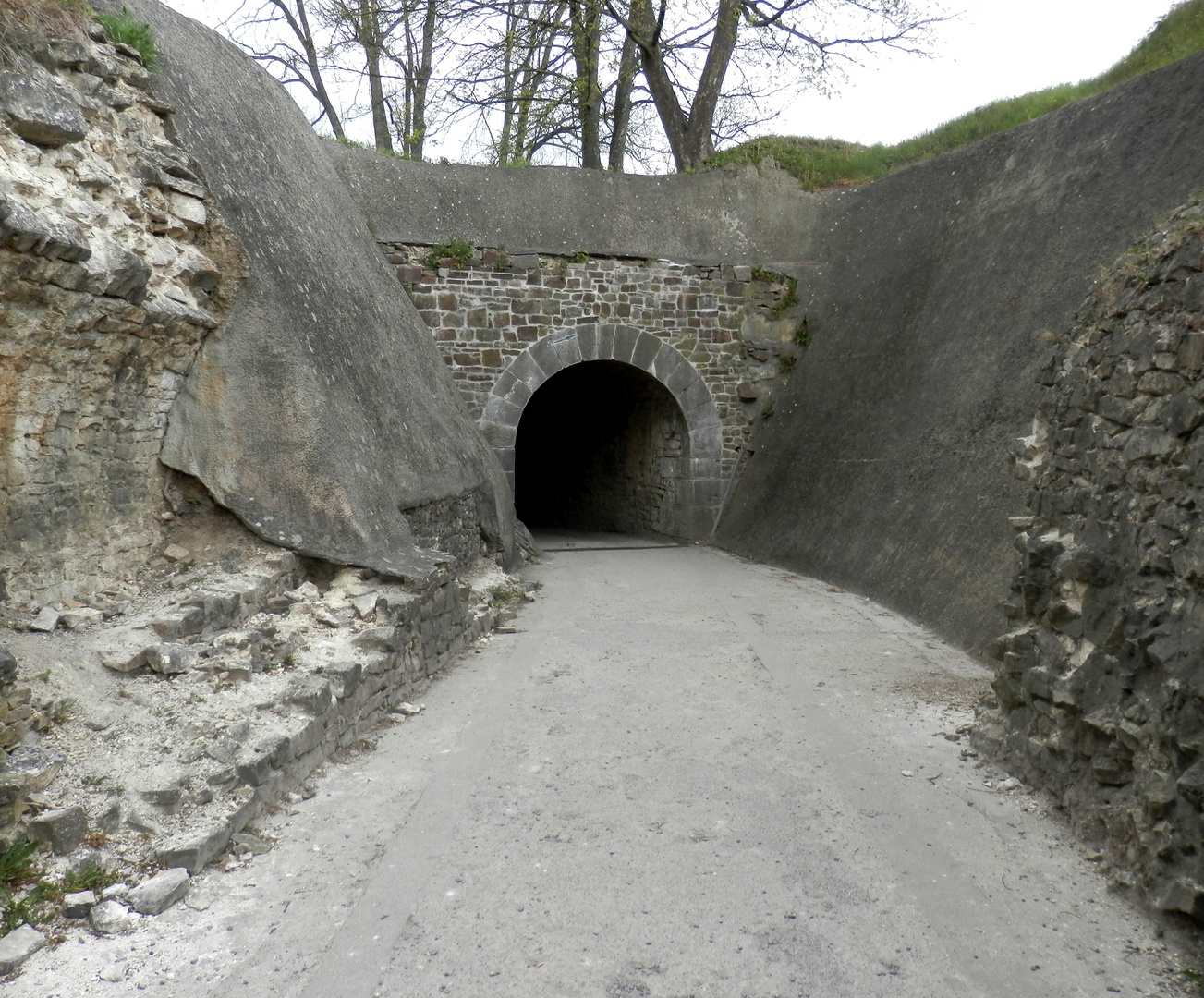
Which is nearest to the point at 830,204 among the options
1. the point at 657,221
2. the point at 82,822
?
the point at 657,221

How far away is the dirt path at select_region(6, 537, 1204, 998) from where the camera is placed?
2854 millimetres

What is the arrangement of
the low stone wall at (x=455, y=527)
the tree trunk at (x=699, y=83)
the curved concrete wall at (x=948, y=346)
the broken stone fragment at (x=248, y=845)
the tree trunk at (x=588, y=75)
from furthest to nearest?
1. the tree trunk at (x=699, y=83)
2. the tree trunk at (x=588, y=75)
3. the curved concrete wall at (x=948, y=346)
4. the low stone wall at (x=455, y=527)
5. the broken stone fragment at (x=248, y=845)

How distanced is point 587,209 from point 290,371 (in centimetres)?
781

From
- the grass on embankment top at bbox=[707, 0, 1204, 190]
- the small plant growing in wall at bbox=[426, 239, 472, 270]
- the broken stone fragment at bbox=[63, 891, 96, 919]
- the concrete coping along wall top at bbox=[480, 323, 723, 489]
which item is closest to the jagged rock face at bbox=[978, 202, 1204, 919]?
the broken stone fragment at bbox=[63, 891, 96, 919]

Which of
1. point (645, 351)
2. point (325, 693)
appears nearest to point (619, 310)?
point (645, 351)

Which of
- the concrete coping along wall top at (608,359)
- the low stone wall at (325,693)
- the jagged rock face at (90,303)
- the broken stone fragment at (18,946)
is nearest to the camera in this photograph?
the broken stone fragment at (18,946)

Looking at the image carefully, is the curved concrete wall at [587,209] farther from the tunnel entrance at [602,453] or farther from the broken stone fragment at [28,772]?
the broken stone fragment at [28,772]

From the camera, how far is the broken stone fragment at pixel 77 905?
2975 millimetres

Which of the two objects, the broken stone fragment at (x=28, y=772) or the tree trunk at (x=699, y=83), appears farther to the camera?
the tree trunk at (x=699, y=83)

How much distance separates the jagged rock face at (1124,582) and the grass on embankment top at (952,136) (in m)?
7.50

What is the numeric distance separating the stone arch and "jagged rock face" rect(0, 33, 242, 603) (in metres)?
6.64

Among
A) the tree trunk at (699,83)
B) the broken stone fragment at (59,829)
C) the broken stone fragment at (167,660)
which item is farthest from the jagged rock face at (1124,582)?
the tree trunk at (699,83)

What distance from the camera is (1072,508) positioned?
13.9 feet

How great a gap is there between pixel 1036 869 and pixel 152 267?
197 inches
